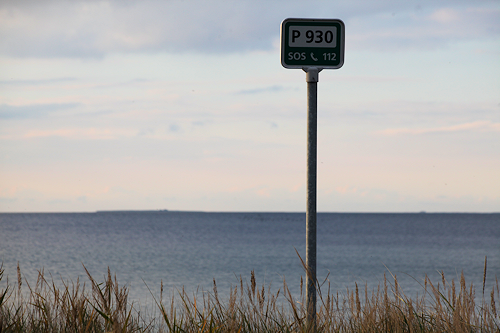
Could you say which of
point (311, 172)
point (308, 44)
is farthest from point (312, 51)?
point (311, 172)

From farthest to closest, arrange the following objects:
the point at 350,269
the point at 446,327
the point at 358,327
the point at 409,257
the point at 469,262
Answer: the point at 409,257
the point at 469,262
the point at 350,269
the point at 358,327
the point at 446,327

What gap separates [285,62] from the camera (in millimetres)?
3518

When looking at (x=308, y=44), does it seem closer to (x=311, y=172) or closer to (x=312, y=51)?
(x=312, y=51)

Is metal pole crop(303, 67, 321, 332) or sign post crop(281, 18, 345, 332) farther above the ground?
sign post crop(281, 18, 345, 332)

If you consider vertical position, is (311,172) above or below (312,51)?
below

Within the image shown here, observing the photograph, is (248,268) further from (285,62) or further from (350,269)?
(285,62)

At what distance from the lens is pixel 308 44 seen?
138 inches

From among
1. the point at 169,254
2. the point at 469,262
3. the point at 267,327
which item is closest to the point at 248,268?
the point at 169,254

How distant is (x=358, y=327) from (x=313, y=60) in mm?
2614

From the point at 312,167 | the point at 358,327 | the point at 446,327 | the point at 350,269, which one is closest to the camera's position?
the point at 312,167

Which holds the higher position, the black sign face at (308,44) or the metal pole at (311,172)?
the black sign face at (308,44)

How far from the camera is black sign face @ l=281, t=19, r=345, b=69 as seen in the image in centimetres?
350

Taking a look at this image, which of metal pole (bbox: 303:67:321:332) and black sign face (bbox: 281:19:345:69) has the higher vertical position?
black sign face (bbox: 281:19:345:69)

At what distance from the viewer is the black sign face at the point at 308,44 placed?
11.5 feet
